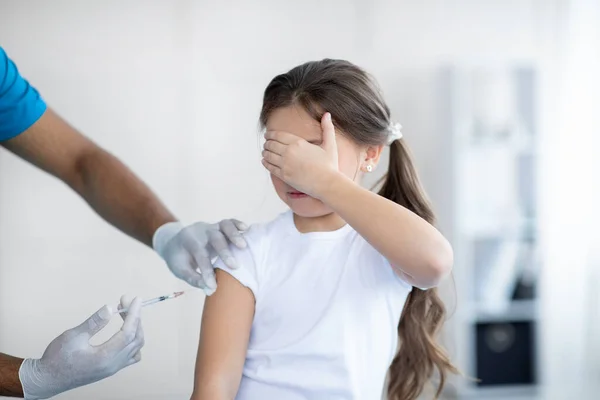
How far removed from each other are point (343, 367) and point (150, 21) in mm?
2628

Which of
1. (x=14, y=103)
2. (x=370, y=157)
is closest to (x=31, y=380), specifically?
(x=14, y=103)

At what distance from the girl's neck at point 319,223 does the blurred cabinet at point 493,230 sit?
2251 millimetres

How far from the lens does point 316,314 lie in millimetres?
1216

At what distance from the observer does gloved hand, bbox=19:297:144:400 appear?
1.25m

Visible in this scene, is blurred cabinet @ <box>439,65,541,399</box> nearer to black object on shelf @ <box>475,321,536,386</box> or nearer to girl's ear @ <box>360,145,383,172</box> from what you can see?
black object on shelf @ <box>475,321,536,386</box>

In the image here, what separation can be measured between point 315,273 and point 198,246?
0.33 meters

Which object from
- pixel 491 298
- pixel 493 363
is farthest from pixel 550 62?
pixel 493 363

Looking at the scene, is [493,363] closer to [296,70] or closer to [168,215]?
[168,215]

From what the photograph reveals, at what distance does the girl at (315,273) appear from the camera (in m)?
1.15

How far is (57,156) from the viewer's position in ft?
5.62

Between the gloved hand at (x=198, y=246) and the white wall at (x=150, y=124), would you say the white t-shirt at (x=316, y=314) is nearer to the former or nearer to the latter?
the gloved hand at (x=198, y=246)

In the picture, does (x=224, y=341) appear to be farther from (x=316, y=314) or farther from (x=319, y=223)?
(x=319, y=223)

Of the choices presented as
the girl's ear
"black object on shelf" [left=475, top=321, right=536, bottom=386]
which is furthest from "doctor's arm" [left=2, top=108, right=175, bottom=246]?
"black object on shelf" [left=475, top=321, right=536, bottom=386]

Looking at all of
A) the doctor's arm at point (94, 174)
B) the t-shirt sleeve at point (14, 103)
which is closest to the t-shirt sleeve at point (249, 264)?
the doctor's arm at point (94, 174)
